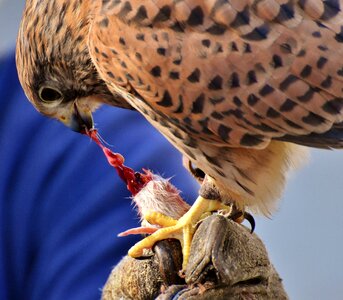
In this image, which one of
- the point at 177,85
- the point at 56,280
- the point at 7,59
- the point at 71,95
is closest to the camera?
the point at 177,85

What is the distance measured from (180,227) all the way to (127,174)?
178 mm

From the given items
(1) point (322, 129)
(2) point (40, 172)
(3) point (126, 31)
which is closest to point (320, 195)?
(2) point (40, 172)

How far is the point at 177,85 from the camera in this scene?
83.4 inches

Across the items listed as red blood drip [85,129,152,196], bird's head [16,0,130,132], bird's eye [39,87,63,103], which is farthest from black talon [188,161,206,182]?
bird's eye [39,87,63,103]

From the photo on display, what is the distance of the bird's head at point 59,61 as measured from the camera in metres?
2.24

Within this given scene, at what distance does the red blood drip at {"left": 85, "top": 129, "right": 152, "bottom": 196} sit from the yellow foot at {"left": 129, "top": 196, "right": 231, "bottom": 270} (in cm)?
9

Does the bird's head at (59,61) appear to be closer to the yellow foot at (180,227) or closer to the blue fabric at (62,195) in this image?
the yellow foot at (180,227)

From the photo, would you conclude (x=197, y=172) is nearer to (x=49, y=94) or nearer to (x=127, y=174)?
(x=127, y=174)

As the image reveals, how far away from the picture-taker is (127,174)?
7.40 ft

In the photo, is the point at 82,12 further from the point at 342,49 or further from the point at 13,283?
the point at 13,283

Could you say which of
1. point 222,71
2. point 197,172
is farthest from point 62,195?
point 222,71

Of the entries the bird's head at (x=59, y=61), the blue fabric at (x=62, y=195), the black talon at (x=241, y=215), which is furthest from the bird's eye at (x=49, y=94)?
the blue fabric at (x=62, y=195)

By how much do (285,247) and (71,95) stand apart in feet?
4.94

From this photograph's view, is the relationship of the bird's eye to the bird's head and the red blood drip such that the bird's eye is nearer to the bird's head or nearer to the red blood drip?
the bird's head
